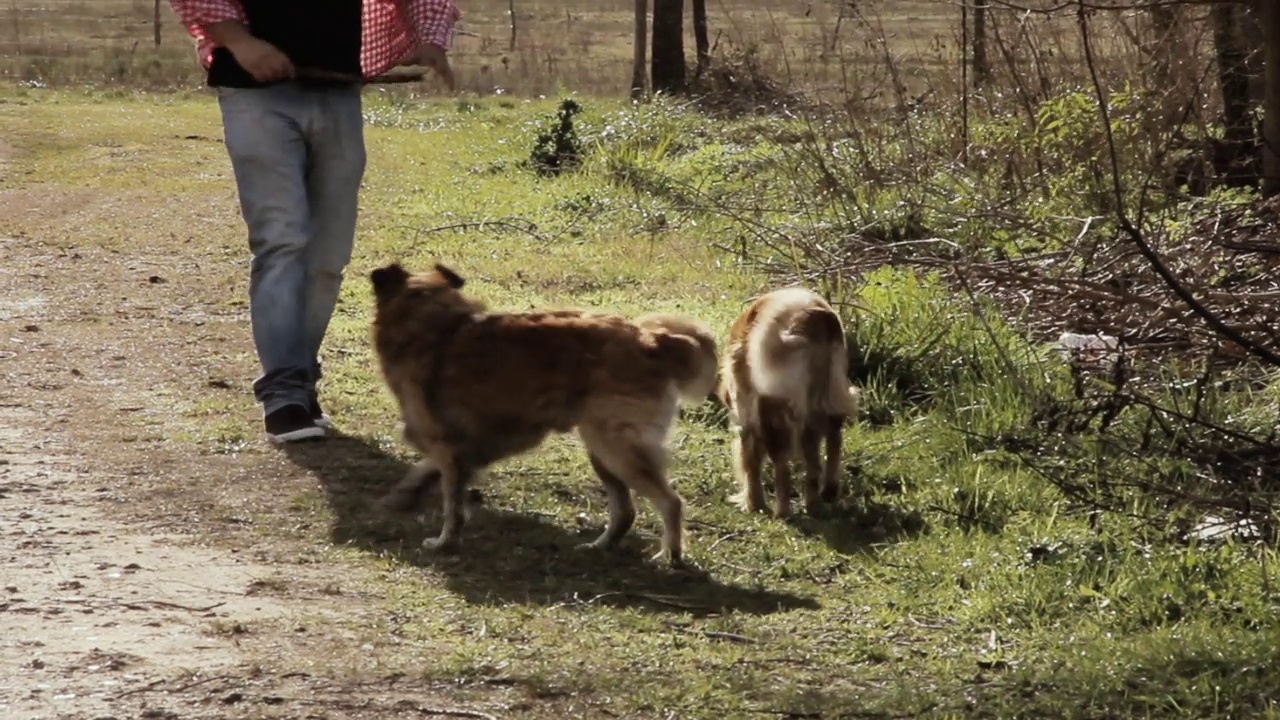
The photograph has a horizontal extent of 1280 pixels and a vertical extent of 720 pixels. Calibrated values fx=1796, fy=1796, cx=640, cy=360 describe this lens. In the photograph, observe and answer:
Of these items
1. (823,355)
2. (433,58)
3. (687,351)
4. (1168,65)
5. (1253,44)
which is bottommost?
(823,355)

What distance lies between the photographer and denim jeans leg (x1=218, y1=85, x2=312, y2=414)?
6.71 metres

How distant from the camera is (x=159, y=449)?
6629 mm

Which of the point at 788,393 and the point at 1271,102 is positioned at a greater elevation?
the point at 1271,102

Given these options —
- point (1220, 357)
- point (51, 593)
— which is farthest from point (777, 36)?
point (51, 593)

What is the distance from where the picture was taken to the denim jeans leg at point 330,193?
6.90 metres

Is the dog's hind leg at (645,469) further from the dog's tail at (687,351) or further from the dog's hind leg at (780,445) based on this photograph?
the dog's hind leg at (780,445)

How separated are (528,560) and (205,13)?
2.46 metres

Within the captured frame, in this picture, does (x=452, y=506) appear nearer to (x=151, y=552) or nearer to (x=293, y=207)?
(x=151, y=552)

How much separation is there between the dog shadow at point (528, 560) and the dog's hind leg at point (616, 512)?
4 centimetres

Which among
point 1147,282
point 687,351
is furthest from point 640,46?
point 687,351

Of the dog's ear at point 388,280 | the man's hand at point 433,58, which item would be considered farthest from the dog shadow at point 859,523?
the man's hand at point 433,58

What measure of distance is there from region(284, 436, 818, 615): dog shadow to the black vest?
1.51 meters

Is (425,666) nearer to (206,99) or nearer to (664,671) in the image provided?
(664,671)

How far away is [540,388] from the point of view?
557cm
